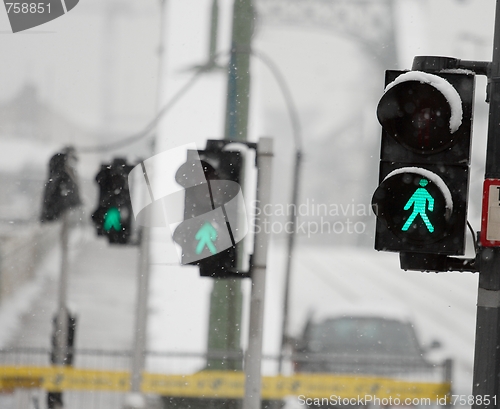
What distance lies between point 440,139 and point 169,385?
220cm

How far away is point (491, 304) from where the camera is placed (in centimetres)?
240

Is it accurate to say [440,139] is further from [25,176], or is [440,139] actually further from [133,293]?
[25,176]

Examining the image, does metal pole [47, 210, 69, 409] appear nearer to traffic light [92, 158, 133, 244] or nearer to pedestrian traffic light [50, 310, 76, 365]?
pedestrian traffic light [50, 310, 76, 365]

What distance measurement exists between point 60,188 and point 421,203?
224cm

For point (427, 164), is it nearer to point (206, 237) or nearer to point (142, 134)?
point (206, 237)

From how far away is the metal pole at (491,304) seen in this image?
2.40 metres

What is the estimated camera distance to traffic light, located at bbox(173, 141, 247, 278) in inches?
141

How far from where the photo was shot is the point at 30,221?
150 inches

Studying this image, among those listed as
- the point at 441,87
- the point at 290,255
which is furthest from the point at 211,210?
the point at 441,87

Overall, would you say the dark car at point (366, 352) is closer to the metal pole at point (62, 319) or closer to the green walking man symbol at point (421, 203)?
the metal pole at point (62, 319)

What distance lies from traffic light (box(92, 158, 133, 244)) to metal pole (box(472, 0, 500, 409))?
2096 mm

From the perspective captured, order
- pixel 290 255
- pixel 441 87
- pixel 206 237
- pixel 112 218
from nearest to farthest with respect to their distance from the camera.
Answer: pixel 441 87 < pixel 206 237 < pixel 290 255 < pixel 112 218

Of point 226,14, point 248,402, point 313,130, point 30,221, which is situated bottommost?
point 248,402

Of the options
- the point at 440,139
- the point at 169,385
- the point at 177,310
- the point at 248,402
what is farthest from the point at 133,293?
the point at 440,139
